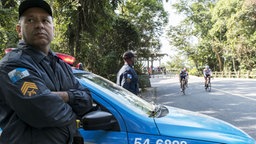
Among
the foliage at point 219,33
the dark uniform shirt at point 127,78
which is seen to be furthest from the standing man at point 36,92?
the foliage at point 219,33

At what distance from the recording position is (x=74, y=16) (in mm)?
11570

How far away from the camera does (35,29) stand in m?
2.04

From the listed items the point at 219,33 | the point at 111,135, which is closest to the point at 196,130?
the point at 111,135

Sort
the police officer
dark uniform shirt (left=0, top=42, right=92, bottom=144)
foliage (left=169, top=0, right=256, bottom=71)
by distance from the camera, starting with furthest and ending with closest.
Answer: foliage (left=169, top=0, right=256, bottom=71) < the police officer < dark uniform shirt (left=0, top=42, right=92, bottom=144)

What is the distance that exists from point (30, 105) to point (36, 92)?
0.08 metres

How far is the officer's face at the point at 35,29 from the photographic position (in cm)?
204

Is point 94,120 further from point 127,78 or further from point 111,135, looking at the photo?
point 127,78

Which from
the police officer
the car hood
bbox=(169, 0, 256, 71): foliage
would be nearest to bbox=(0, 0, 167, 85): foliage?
the police officer

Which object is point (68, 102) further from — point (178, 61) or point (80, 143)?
point (178, 61)

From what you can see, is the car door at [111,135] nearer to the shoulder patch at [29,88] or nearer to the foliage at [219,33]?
the shoulder patch at [29,88]

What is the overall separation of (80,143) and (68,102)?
0.27m

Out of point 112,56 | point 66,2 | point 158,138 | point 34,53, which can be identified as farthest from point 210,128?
point 112,56

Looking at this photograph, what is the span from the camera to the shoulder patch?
1.77m

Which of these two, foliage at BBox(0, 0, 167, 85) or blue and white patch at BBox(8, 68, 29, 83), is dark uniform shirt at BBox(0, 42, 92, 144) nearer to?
blue and white patch at BBox(8, 68, 29, 83)
